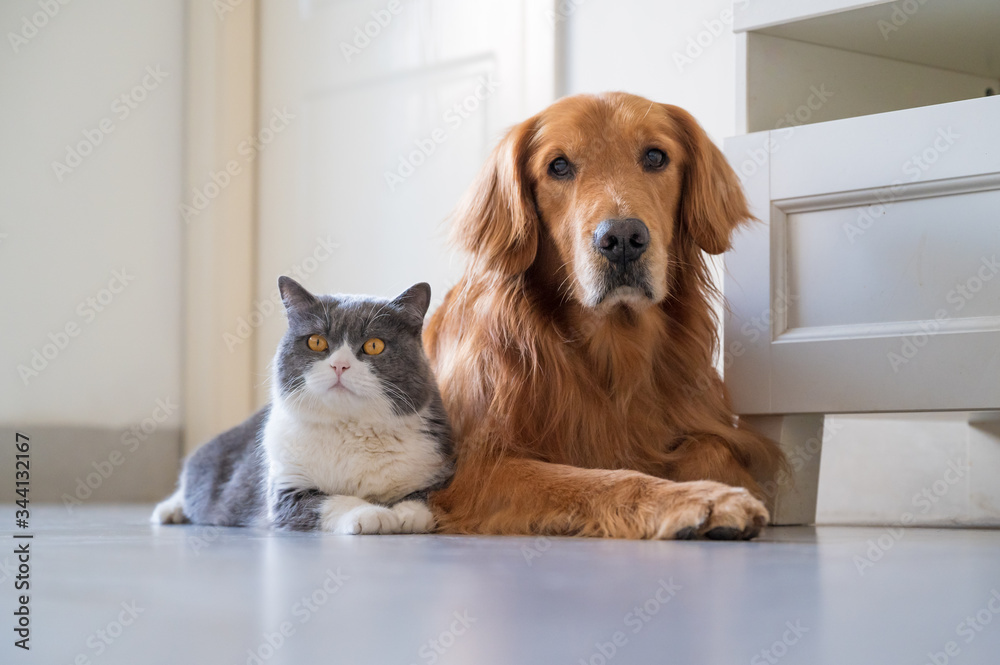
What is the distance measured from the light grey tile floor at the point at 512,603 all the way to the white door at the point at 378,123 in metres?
2.42

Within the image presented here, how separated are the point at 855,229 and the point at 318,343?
3.53 feet

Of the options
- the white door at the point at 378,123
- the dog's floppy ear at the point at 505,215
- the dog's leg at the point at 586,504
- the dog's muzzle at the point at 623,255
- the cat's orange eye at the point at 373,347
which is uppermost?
the white door at the point at 378,123

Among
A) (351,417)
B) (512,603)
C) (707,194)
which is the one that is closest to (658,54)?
(707,194)

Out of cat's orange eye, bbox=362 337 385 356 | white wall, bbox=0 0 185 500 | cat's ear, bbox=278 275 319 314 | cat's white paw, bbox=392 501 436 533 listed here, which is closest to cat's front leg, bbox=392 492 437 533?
cat's white paw, bbox=392 501 436 533

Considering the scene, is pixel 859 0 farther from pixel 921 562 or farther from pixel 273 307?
pixel 273 307

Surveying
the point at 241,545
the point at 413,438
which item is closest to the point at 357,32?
the point at 413,438

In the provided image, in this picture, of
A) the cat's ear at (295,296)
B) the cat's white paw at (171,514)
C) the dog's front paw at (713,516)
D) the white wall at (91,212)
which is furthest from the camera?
the white wall at (91,212)

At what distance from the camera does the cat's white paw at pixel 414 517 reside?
1.64 meters

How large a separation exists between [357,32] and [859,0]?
2.74 m

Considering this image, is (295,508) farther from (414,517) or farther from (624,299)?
(624,299)

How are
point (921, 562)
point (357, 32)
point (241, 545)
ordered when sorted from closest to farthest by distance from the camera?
point (921, 562) < point (241, 545) < point (357, 32)

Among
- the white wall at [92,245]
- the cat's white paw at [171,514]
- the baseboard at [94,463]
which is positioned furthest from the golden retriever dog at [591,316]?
the white wall at [92,245]

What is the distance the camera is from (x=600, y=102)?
6.05 ft

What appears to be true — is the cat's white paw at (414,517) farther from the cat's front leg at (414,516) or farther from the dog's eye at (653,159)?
the dog's eye at (653,159)
